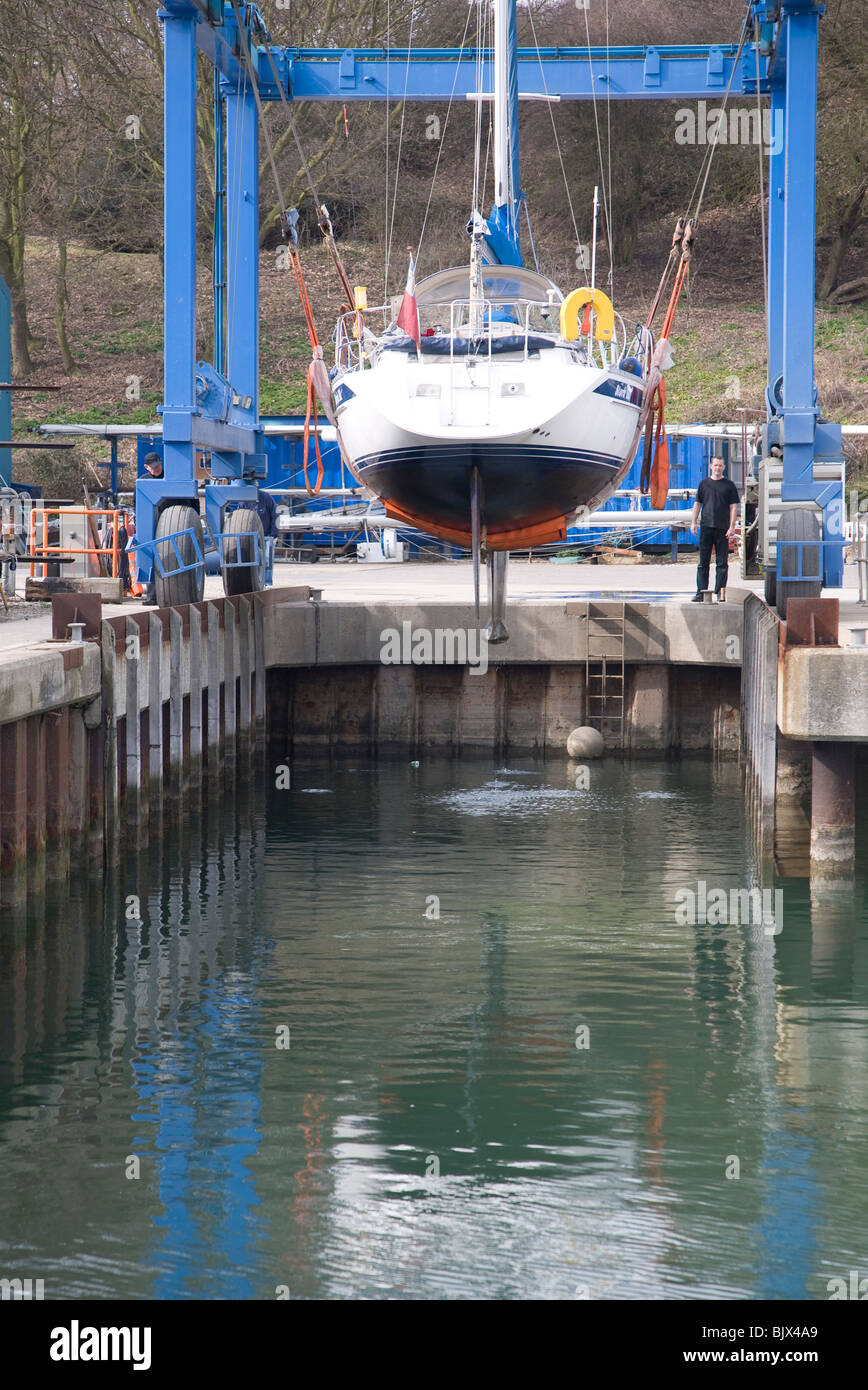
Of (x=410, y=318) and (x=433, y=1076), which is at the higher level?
(x=410, y=318)

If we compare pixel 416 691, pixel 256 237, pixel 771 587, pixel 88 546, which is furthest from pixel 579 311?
pixel 88 546

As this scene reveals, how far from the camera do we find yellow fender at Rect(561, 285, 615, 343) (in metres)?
14.4

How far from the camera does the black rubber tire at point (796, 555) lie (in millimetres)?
14570

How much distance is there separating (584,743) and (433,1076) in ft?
32.1

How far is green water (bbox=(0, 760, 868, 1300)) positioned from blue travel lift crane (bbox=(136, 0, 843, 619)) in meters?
3.48

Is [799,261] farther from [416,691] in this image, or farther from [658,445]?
[416,691]

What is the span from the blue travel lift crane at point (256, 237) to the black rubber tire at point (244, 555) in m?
0.02

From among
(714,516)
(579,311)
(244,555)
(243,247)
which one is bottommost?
(244,555)

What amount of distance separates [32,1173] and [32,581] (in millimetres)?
12460

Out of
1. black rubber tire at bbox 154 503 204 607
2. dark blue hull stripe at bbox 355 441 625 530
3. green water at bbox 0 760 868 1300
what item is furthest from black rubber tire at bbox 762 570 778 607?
black rubber tire at bbox 154 503 204 607

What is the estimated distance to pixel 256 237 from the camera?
787 inches

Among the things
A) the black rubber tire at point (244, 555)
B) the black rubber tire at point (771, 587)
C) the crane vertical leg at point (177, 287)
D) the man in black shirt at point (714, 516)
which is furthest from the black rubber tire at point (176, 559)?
the man in black shirt at point (714, 516)

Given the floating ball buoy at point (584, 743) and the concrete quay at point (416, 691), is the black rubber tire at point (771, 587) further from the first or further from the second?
the floating ball buoy at point (584, 743)
